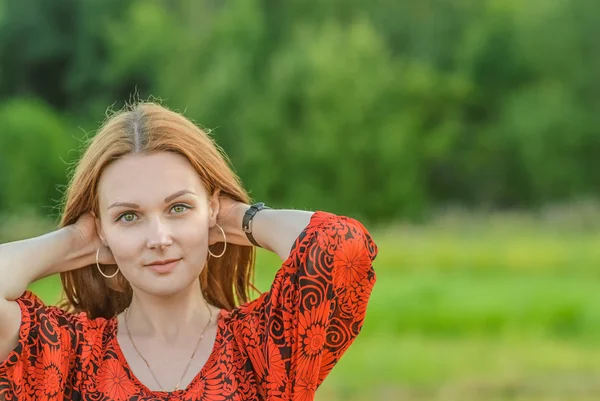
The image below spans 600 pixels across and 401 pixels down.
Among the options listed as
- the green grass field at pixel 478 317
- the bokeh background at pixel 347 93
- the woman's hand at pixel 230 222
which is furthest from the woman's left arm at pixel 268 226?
the bokeh background at pixel 347 93

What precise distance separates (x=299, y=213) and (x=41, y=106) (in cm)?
2311

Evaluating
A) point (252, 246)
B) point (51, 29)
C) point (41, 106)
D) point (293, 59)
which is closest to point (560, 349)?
point (252, 246)

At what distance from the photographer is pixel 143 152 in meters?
2.01

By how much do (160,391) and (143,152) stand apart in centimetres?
47

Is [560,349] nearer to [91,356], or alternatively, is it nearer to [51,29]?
[91,356]

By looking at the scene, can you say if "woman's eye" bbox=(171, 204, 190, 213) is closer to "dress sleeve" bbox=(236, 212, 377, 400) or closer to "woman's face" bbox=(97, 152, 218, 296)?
"woman's face" bbox=(97, 152, 218, 296)

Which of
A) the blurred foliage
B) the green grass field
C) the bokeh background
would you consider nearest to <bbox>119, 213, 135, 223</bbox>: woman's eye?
the green grass field

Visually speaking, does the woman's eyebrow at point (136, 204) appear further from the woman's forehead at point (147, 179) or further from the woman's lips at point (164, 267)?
the woman's lips at point (164, 267)

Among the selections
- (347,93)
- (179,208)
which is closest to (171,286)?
(179,208)

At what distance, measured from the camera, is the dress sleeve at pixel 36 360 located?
6.40 feet

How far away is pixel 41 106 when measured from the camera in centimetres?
2422

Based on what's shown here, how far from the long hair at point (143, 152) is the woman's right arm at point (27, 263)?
0.07 metres

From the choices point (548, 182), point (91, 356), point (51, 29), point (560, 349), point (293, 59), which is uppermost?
point (51, 29)

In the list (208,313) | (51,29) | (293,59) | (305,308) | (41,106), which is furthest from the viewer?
(51,29)
